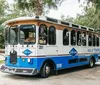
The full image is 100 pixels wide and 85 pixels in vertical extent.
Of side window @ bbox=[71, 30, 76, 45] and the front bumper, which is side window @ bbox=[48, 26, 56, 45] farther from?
side window @ bbox=[71, 30, 76, 45]

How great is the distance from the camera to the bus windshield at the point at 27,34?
39.1 ft

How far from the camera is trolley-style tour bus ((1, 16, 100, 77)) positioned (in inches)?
466

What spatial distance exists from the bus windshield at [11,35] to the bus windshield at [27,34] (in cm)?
34

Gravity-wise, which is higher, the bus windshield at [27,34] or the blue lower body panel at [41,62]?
the bus windshield at [27,34]

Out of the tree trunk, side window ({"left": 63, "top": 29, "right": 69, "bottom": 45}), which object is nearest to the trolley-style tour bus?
side window ({"left": 63, "top": 29, "right": 69, "bottom": 45})

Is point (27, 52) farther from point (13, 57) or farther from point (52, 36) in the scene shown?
point (52, 36)

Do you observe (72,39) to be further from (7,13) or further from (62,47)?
(7,13)

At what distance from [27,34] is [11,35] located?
1.11 meters

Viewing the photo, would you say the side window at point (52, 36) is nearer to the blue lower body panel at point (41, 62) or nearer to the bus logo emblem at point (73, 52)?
the blue lower body panel at point (41, 62)

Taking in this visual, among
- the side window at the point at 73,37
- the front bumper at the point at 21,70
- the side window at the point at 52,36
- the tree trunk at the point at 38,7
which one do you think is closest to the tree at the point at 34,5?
the tree trunk at the point at 38,7

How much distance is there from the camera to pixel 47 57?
12.5m

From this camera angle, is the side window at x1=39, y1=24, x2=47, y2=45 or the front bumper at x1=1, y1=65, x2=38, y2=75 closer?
the front bumper at x1=1, y1=65, x2=38, y2=75

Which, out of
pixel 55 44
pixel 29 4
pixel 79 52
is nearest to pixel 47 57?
pixel 55 44

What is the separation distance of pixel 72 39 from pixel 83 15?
2774 cm
